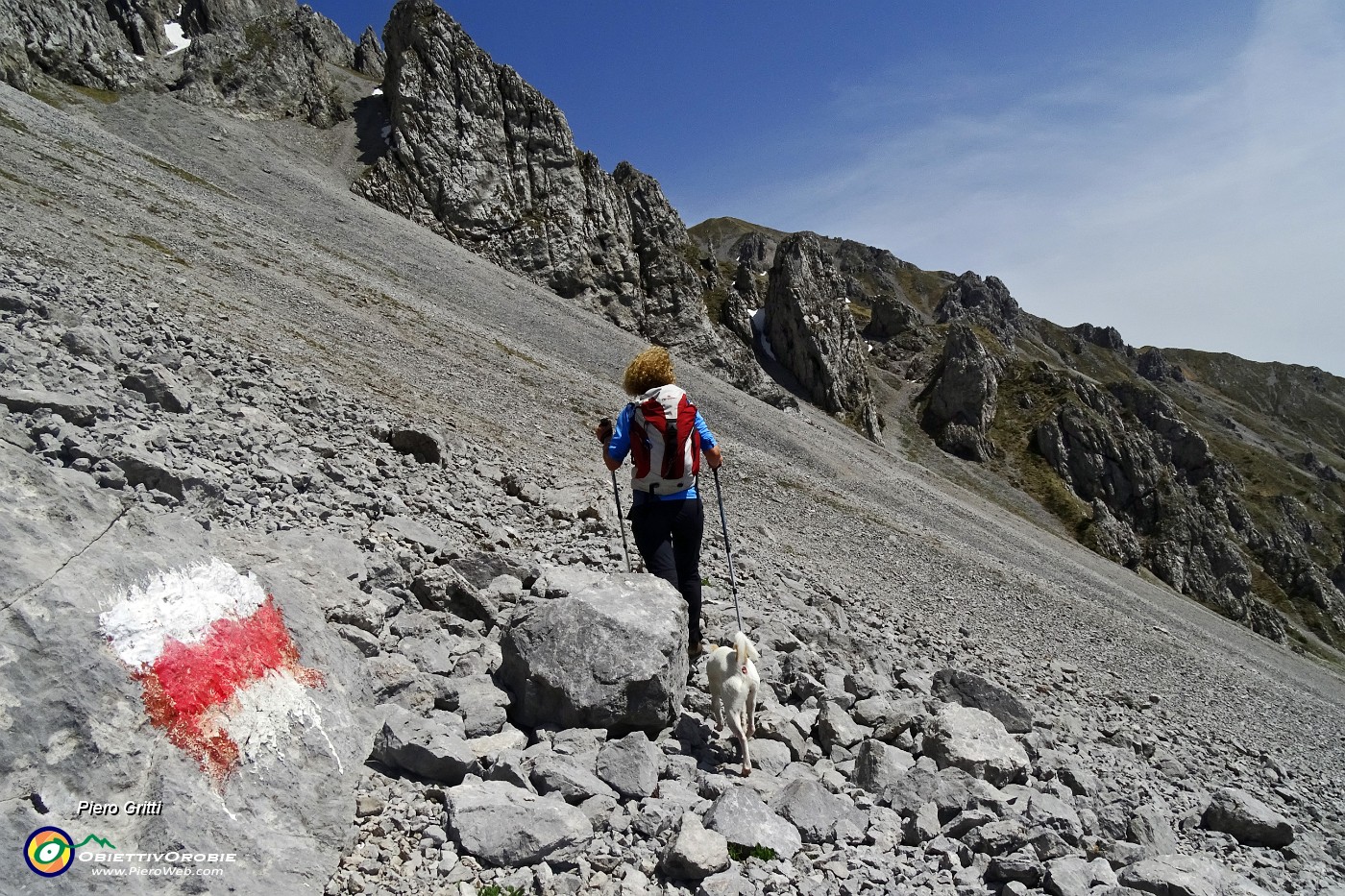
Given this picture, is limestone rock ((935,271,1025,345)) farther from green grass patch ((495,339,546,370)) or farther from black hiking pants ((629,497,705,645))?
black hiking pants ((629,497,705,645))

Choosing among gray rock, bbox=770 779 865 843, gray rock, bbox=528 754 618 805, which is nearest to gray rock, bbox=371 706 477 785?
gray rock, bbox=528 754 618 805

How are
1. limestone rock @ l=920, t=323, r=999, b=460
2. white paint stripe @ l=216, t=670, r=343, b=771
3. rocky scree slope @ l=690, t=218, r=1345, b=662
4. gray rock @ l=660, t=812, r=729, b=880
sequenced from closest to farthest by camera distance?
white paint stripe @ l=216, t=670, r=343, b=771 < gray rock @ l=660, t=812, r=729, b=880 < rocky scree slope @ l=690, t=218, r=1345, b=662 < limestone rock @ l=920, t=323, r=999, b=460

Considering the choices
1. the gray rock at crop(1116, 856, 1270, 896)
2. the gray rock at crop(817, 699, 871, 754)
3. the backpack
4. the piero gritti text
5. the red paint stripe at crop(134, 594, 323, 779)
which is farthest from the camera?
the gray rock at crop(817, 699, 871, 754)

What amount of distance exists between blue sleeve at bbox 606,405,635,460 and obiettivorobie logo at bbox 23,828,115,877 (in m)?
4.67

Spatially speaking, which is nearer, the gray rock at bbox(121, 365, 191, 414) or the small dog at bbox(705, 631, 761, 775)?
the small dog at bbox(705, 631, 761, 775)

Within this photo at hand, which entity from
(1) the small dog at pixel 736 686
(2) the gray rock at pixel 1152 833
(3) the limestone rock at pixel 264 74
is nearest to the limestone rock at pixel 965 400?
(3) the limestone rock at pixel 264 74

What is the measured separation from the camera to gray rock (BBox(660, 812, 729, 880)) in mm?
Result: 4113

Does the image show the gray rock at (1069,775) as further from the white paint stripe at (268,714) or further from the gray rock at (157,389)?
the gray rock at (157,389)

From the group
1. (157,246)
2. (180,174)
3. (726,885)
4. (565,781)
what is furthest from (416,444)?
(180,174)

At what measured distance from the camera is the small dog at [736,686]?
5820mm

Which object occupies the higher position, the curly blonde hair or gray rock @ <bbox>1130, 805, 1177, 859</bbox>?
the curly blonde hair

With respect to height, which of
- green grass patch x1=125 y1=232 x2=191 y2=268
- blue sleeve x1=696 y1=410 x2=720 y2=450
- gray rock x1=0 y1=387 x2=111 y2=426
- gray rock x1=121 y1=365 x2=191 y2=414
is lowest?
green grass patch x1=125 y1=232 x2=191 y2=268

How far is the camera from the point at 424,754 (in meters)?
4.50

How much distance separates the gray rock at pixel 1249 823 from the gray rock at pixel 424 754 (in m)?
8.47
